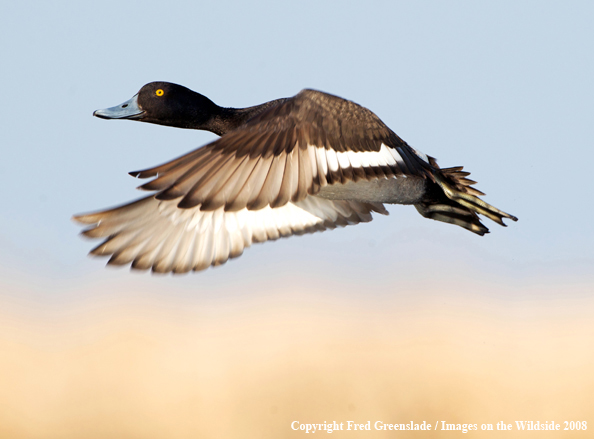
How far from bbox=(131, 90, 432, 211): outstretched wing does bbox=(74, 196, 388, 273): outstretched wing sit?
33.9 inches

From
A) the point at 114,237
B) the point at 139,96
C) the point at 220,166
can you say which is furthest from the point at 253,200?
the point at 139,96

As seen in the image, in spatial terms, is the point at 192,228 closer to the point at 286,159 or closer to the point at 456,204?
the point at 286,159

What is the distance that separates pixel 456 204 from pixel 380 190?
2.27 feet

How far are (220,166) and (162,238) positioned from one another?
4.13ft

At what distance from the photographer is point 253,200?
9.59ft

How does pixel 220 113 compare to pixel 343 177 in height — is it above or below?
above

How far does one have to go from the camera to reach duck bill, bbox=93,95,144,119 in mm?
4570

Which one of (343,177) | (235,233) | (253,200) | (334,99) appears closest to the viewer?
(253,200)

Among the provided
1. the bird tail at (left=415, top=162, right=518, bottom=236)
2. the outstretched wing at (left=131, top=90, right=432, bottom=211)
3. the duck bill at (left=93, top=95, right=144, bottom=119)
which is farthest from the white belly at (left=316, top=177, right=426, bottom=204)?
the duck bill at (left=93, top=95, right=144, bottom=119)

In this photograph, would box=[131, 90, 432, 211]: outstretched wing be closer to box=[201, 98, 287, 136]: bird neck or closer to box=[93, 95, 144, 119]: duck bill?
box=[201, 98, 287, 136]: bird neck

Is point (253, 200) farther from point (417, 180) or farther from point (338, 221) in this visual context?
point (338, 221)

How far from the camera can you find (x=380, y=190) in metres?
3.91

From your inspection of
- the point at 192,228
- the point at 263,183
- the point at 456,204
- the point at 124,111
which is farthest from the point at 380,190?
the point at 124,111

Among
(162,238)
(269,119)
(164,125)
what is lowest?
(162,238)
